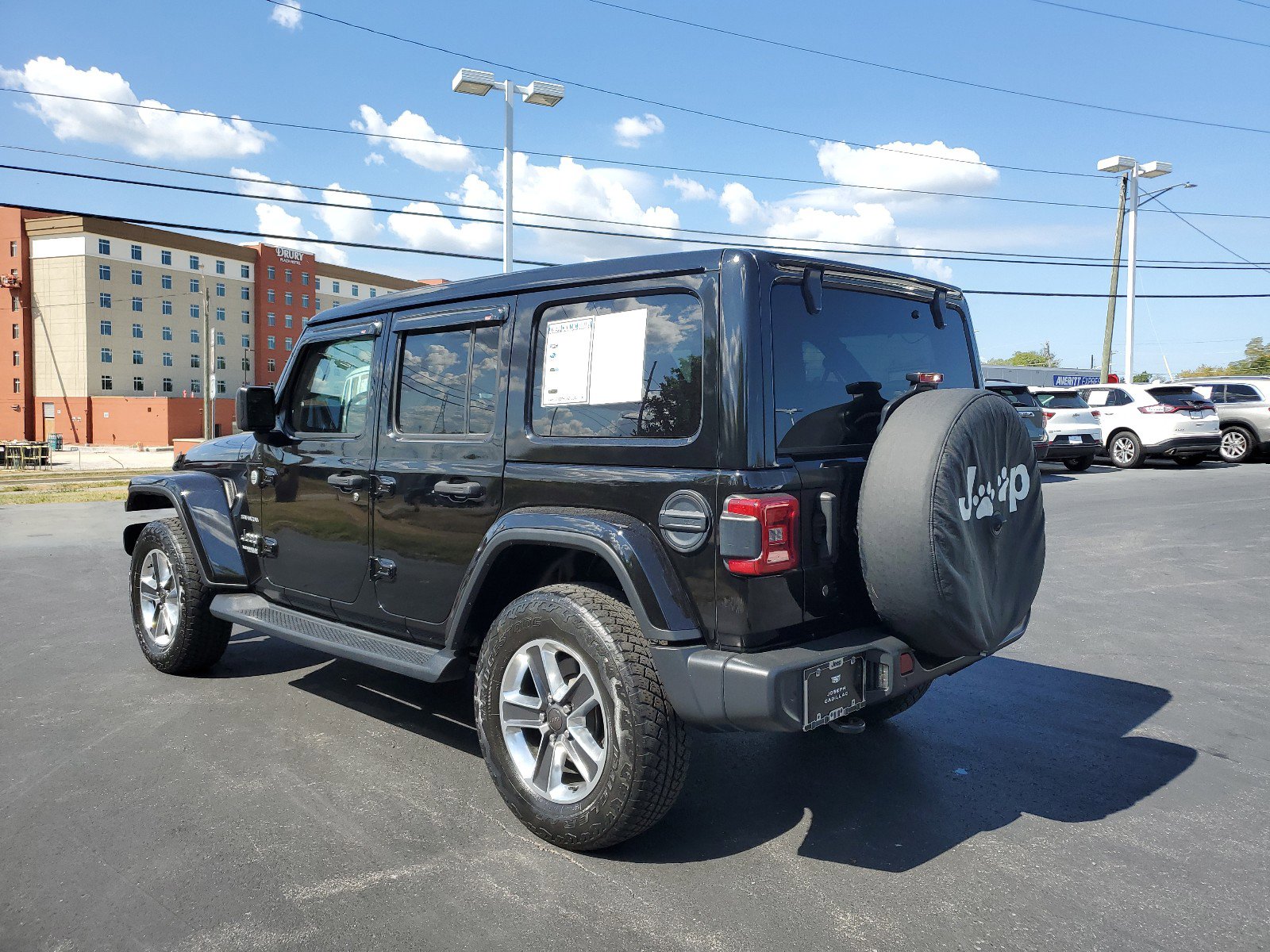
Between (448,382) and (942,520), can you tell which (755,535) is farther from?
(448,382)

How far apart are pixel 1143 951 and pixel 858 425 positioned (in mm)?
1802

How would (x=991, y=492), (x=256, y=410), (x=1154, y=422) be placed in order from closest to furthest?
(x=991, y=492)
(x=256, y=410)
(x=1154, y=422)

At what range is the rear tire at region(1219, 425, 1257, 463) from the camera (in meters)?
20.2

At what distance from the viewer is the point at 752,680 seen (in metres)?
2.79

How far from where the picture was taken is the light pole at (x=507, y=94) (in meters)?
15.6

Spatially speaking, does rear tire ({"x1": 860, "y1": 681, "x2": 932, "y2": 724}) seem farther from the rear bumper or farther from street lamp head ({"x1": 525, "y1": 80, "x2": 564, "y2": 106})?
street lamp head ({"x1": 525, "y1": 80, "x2": 564, "y2": 106})

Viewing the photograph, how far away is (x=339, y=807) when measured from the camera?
11.6 ft

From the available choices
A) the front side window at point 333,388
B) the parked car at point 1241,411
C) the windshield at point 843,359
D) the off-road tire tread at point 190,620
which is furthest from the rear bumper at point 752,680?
the parked car at point 1241,411

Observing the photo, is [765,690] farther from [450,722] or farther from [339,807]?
[450,722]

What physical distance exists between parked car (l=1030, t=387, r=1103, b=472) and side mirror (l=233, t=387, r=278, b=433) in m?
16.3

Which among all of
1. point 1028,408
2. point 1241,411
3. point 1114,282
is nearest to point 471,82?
point 1028,408

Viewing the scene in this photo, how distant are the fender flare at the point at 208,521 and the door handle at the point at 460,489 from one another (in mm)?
1812

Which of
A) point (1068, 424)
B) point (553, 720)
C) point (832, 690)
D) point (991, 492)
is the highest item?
point (1068, 424)

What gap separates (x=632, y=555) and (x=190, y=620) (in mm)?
3210
